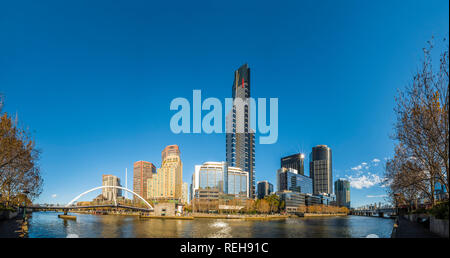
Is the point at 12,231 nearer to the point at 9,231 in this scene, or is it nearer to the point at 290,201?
the point at 9,231

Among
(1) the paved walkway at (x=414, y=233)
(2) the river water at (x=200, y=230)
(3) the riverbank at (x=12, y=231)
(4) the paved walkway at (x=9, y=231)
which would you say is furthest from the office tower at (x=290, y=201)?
(4) the paved walkway at (x=9, y=231)

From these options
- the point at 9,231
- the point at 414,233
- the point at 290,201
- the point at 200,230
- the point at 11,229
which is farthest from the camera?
the point at 290,201

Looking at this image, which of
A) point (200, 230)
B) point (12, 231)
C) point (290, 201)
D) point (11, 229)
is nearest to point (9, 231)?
point (12, 231)

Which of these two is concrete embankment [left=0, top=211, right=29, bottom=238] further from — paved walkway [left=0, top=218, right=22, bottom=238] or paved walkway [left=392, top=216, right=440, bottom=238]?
paved walkway [left=392, top=216, right=440, bottom=238]

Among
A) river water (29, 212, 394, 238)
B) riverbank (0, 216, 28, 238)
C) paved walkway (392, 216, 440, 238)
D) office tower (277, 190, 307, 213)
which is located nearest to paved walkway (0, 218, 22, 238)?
riverbank (0, 216, 28, 238)

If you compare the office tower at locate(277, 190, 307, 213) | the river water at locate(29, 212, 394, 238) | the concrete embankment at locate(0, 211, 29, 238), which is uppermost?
the concrete embankment at locate(0, 211, 29, 238)

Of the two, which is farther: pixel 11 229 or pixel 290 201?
pixel 290 201

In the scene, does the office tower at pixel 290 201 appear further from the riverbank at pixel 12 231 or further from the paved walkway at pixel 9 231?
the paved walkway at pixel 9 231

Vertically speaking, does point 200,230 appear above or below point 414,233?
below

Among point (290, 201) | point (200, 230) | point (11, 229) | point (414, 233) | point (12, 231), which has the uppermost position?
point (414, 233)
